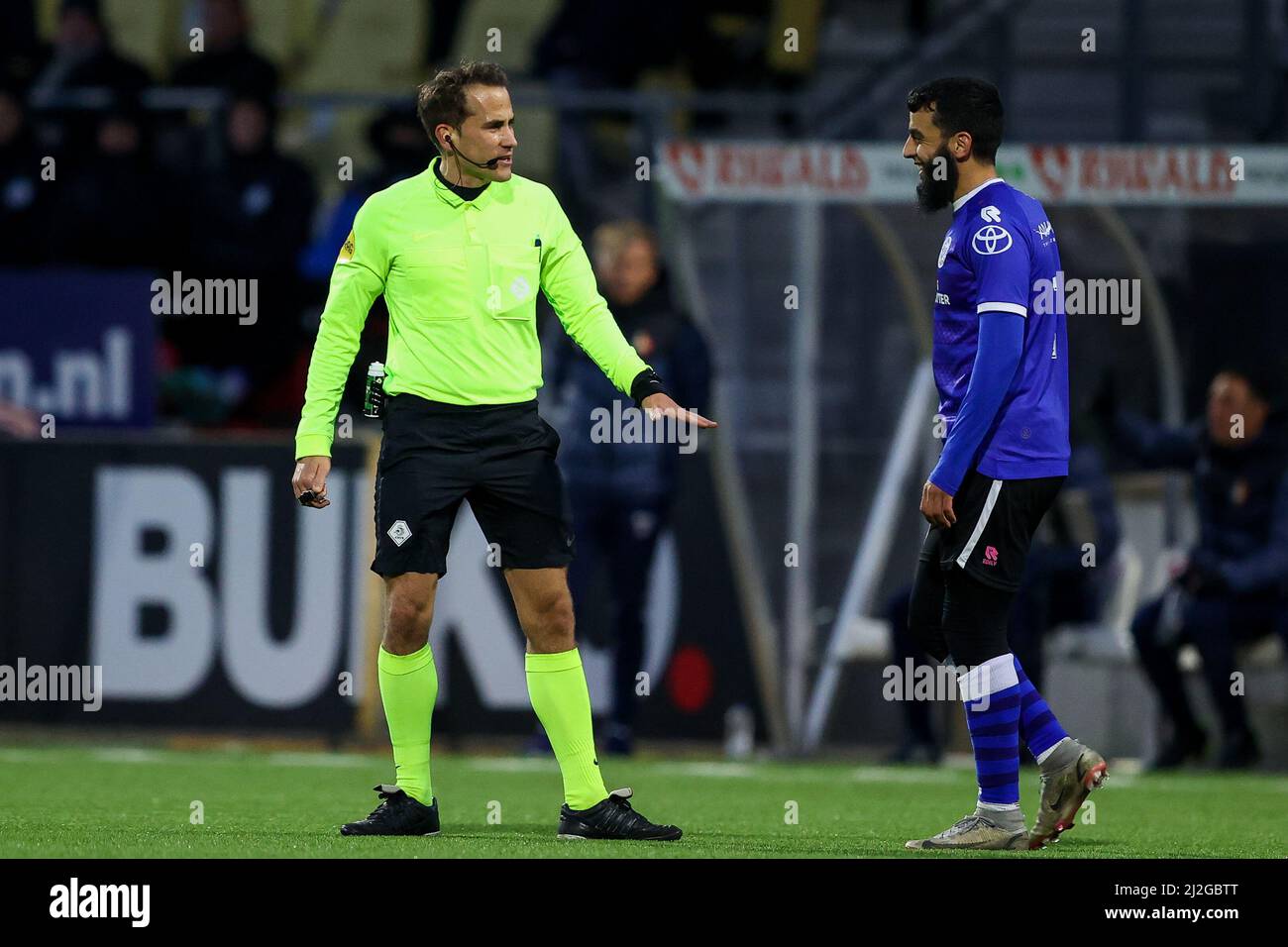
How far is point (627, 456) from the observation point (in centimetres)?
1160

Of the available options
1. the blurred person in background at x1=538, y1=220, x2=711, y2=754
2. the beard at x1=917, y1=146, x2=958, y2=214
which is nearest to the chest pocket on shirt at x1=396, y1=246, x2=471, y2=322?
the beard at x1=917, y1=146, x2=958, y2=214

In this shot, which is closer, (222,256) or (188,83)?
(222,256)

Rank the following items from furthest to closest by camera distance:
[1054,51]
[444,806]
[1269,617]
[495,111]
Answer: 1. [1054,51]
2. [1269,617]
3. [444,806]
4. [495,111]

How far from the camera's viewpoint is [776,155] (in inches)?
460

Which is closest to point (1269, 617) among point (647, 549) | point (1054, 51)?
point (647, 549)

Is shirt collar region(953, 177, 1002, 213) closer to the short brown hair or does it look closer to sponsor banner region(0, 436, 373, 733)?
Result: the short brown hair

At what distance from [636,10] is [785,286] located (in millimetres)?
3382

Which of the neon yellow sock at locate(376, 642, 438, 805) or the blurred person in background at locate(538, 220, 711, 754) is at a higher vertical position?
the blurred person in background at locate(538, 220, 711, 754)

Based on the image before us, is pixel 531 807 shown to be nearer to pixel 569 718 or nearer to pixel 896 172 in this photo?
pixel 569 718

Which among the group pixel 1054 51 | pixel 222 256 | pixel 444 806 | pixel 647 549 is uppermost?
pixel 1054 51

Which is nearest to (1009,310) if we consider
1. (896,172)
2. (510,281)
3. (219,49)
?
(510,281)

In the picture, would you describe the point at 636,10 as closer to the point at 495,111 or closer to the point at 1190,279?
the point at 1190,279

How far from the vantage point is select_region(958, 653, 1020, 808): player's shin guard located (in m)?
7.04

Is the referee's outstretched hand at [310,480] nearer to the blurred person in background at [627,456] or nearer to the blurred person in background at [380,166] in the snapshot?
the blurred person in background at [627,456]
